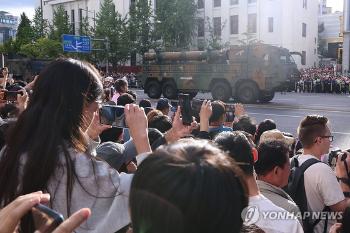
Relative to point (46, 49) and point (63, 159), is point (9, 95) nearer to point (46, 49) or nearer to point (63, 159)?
point (63, 159)

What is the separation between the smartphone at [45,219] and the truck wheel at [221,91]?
763 inches

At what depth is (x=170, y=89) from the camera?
2270 centimetres

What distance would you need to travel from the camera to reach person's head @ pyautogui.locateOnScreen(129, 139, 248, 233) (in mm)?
1088

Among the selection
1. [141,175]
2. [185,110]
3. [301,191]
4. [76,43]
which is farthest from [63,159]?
[76,43]

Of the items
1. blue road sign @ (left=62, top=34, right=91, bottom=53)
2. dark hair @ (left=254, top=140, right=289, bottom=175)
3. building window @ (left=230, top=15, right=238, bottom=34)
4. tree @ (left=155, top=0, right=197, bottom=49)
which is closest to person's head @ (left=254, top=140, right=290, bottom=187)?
dark hair @ (left=254, top=140, right=289, bottom=175)

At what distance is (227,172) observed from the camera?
1.15 metres

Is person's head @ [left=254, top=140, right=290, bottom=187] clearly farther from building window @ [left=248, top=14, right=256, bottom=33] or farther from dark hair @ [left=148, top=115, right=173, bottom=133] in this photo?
building window @ [left=248, top=14, right=256, bottom=33]

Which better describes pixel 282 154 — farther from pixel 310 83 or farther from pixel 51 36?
pixel 51 36

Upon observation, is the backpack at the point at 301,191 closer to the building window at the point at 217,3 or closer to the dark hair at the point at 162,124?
the dark hair at the point at 162,124

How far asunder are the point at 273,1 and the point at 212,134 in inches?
1636

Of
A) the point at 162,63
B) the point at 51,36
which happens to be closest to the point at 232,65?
the point at 162,63

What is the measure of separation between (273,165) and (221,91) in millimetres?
17957

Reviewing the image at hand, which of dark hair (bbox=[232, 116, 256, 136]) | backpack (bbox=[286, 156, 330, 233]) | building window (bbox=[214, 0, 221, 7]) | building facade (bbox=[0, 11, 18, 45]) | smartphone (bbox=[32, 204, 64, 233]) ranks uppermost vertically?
building facade (bbox=[0, 11, 18, 45])

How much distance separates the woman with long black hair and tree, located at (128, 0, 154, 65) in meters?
46.0
